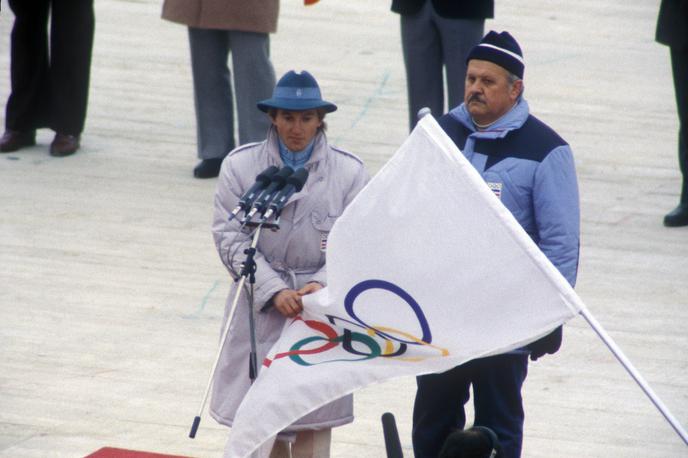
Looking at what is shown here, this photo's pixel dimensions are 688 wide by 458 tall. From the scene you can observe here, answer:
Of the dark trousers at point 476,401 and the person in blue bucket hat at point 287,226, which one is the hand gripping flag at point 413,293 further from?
the dark trousers at point 476,401

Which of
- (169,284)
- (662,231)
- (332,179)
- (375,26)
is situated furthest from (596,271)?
(375,26)

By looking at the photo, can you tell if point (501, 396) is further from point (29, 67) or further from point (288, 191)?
point (29, 67)

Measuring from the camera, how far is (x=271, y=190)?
4.93 meters

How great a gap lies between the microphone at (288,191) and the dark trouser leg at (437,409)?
2.87ft

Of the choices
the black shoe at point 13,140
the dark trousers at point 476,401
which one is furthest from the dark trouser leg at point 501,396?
the black shoe at point 13,140

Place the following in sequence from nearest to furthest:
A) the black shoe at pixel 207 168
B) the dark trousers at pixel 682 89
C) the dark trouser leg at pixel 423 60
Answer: the dark trousers at pixel 682 89 → the dark trouser leg at pixel 423 60 → the black shoe at pixel 207 168

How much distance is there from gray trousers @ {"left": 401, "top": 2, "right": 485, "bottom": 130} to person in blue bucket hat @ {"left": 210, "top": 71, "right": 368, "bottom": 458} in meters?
4.16

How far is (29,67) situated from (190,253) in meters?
Result: 2.55

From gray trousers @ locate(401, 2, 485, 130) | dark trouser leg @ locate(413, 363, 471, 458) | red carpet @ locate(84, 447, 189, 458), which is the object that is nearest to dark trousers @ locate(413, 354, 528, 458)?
dark trouser leg @ locate(413, 363, 471, 458)

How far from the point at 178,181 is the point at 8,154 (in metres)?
1.36

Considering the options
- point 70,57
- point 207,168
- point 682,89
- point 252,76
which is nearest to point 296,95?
point 252,76

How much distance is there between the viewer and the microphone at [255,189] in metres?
4.85

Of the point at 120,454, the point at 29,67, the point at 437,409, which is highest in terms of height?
the point at 437,409

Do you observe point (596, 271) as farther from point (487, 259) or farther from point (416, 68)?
point (487, 259)
